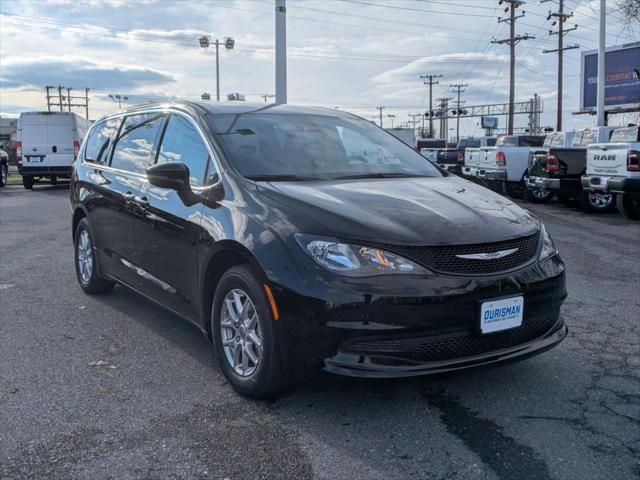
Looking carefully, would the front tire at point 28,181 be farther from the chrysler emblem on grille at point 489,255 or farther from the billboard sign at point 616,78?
the billboard sign at point 616,78

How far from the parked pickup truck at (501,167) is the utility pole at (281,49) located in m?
5.65

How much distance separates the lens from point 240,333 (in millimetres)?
3596

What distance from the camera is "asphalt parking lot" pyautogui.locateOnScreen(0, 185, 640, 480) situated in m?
2.87

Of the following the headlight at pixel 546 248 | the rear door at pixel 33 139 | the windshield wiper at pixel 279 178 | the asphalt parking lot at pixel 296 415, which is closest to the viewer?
the asphalt parking lot at pixel 296 415

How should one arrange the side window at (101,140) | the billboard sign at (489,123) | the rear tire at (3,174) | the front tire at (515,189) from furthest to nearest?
the billboard sign at (489,123) → the rear tire at (3,174) → the front tire at (515,189) → the side window at (101,140)

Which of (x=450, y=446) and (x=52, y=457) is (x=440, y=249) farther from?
(x=52, y=457)

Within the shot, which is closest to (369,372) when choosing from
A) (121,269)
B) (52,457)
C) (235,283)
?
(235,283)

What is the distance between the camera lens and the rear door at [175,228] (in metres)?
4.01

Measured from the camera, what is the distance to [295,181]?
12.8ft

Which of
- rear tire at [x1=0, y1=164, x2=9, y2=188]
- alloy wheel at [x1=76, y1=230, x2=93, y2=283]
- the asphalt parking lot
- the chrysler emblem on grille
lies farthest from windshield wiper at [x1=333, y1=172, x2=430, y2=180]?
rear tire at [x1=0, y1=164, x2=9, y2=188]

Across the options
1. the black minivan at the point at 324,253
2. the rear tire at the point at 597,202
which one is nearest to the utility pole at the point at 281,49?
the rear tire at the point at 597,202

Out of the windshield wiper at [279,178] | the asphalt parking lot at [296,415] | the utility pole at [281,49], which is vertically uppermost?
the utility pole at [281,49]

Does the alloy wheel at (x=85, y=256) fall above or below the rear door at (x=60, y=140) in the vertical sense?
below

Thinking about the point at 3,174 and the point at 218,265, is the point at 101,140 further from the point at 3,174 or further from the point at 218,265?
the point at 3,174
